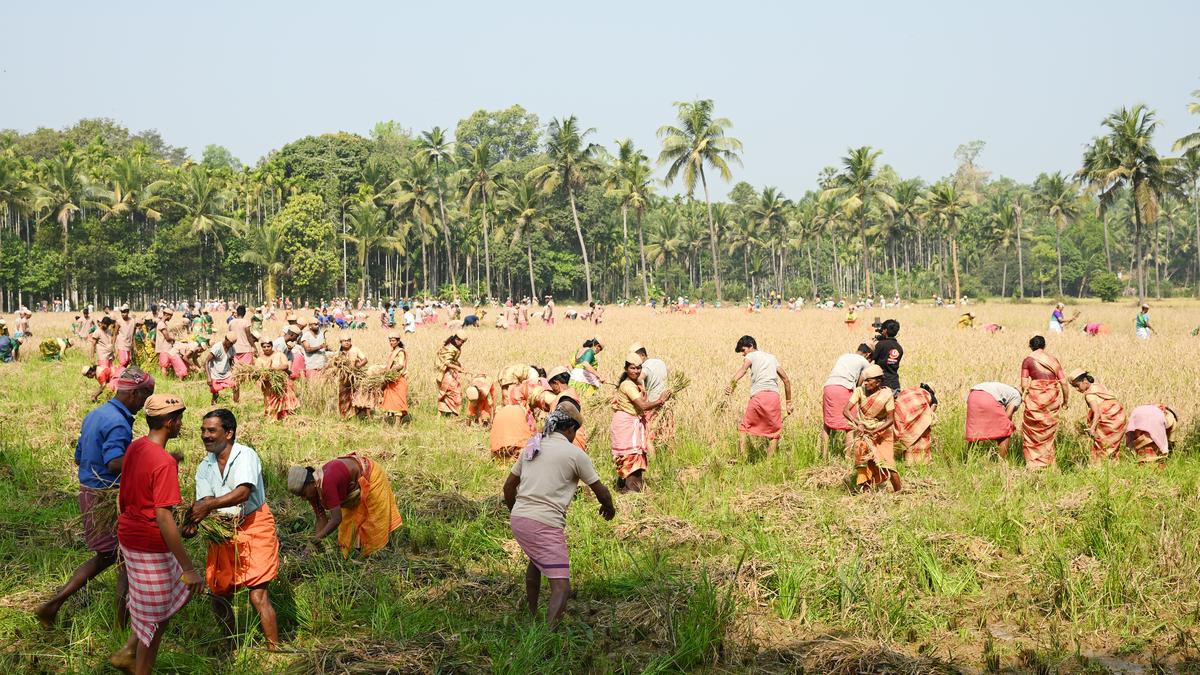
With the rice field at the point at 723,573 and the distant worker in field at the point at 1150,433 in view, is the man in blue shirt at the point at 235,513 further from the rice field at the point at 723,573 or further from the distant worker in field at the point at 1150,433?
the distant worker in field at the point at 1150,433

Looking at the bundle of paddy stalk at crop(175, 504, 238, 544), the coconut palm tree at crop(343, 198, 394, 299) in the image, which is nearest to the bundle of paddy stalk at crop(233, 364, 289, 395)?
the bundle of paddy stalk at crop(175, 504, 238, 544)

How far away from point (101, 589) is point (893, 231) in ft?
239

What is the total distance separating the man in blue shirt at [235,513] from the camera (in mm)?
4559

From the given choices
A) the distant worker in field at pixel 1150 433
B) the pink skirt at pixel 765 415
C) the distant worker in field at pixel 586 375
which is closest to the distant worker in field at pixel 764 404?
the pink skirt at pixel 765 415

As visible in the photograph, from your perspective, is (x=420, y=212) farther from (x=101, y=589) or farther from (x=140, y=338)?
(x=101, y=589)

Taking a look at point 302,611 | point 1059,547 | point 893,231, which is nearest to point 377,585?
point 302,611

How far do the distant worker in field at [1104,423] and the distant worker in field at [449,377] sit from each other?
25.0ft

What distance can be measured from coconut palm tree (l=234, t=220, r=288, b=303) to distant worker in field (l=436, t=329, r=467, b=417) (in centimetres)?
4188

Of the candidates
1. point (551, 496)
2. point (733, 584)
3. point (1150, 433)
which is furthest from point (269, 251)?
point (733, 584)

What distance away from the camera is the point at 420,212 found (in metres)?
58.9

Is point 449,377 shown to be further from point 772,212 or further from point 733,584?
point 772,212

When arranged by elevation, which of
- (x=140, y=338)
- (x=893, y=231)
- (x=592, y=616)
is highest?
(x=893, y=231)

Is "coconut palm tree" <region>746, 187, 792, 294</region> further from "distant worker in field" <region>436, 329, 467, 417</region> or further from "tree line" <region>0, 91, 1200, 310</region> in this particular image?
"distant worker in field" <region>436, 329, 467, 417</region>

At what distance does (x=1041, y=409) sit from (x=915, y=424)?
117 centimetres
